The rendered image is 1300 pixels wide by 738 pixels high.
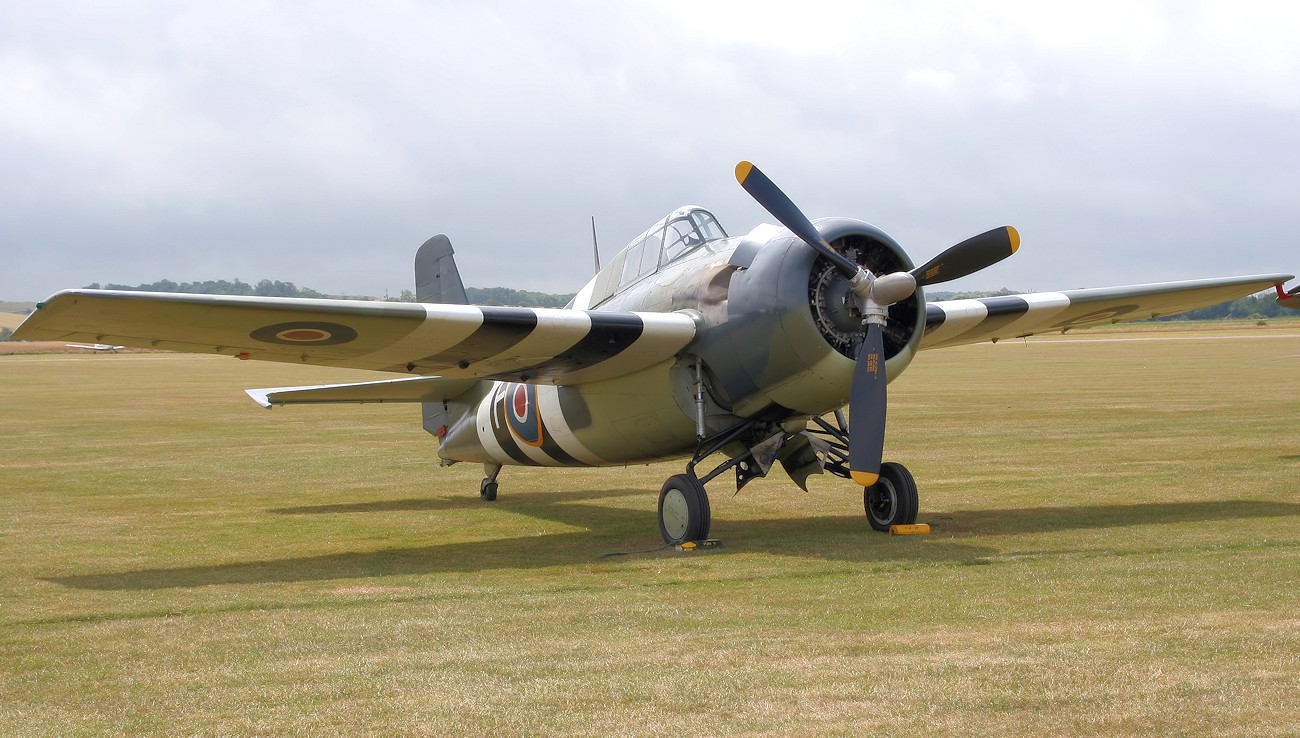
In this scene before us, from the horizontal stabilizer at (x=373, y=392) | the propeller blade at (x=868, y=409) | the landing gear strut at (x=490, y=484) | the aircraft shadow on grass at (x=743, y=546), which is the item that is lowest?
the aircraft shadow on grass at (x=743, y=546)

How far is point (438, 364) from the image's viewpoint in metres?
11.6

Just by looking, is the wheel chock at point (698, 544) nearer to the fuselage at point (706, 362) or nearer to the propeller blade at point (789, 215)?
the fuselage at point (706, 362)

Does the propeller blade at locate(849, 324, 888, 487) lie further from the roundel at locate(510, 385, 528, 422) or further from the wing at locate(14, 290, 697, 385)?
the roundel at locate(510, 385, 528, 422)

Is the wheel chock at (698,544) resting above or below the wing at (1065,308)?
below

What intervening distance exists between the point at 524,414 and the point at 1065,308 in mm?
6354

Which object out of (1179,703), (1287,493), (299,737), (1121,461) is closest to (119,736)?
(299,737)

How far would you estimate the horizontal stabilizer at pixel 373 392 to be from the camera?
14.9 m

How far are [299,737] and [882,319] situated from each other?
252 inches

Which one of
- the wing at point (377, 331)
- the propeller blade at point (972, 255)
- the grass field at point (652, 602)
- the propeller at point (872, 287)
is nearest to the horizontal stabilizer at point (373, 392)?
the grass field at point (652, 602)

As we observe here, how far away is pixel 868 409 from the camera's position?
10.1 meters

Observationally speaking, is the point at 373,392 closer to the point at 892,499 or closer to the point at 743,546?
the point at 743,546

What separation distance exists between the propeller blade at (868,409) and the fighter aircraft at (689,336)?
0.01 meters

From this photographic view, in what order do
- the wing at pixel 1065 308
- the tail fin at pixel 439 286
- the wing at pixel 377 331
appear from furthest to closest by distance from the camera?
the tail fin at pixel 439 286 → the wing at pixel 1065 308 → the wing at pixel 377 331

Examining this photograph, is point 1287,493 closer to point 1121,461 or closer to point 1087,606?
point 1121,461
